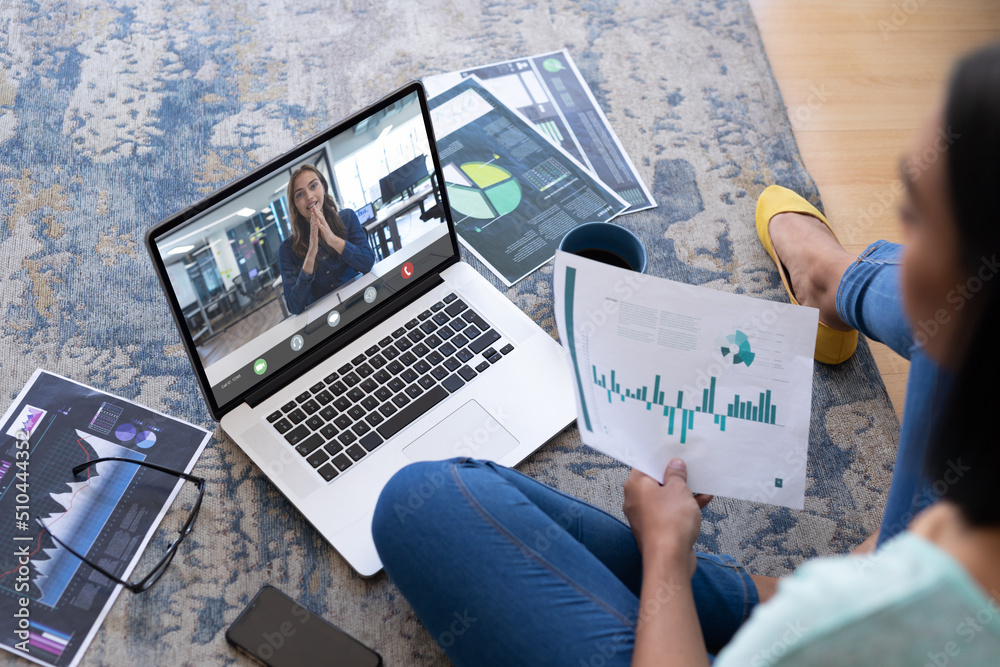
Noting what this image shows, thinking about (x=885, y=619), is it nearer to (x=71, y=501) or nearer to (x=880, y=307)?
(x=880, y=307)

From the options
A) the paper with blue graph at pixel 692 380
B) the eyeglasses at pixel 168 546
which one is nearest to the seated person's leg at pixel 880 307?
the paper with blue graph at pixel 692 380

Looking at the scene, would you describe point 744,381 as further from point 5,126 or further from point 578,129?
point 5,126

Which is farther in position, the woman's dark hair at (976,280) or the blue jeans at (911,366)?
the blue jeans at (911,366)

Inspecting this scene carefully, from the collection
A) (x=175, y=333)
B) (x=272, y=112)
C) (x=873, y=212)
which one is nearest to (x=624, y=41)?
(x=873, y=212)

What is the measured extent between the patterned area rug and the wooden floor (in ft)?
0.24

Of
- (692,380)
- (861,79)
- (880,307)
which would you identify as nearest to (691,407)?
(692,380)

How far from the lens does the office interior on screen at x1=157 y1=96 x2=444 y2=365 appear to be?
2.50ft

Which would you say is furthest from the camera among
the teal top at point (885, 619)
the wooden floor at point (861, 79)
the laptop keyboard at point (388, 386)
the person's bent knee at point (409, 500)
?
the wooden floor at point (861, 79)

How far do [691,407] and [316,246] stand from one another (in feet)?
1.43

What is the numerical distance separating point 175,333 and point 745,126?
3.23ft

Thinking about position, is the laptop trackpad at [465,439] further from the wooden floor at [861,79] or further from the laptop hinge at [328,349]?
the wooden floor at [861,79]

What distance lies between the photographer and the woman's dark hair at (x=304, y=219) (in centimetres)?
79

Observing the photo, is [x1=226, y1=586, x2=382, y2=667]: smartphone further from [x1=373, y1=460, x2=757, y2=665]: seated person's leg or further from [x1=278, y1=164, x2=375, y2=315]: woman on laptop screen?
[x1=278, y1=164, x2=375, y2=315]: woman on laptop screen

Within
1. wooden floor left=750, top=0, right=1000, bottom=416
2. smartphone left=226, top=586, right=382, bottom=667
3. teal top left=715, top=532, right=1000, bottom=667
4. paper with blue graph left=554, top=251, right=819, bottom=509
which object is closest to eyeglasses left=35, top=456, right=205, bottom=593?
smartphone left=226, top=586, right=382, bottom=667
